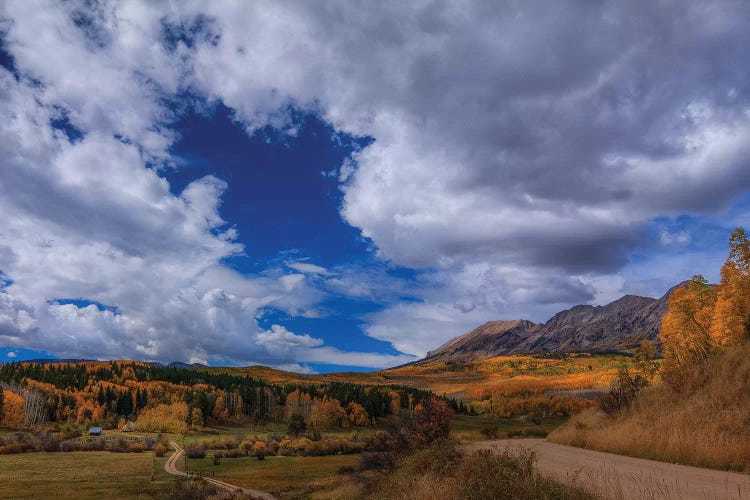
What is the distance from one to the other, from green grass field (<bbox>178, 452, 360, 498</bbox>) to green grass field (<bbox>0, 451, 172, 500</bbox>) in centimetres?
712

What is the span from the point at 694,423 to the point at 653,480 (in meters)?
10.5

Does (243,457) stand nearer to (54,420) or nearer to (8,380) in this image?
(54,420)

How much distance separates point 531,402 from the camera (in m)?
175

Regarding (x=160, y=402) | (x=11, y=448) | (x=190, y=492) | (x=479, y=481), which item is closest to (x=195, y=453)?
(x=11, y=448)

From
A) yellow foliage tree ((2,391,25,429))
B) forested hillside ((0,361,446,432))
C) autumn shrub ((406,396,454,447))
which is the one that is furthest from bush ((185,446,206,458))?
yellow foliage tree ((2,391,25,429))

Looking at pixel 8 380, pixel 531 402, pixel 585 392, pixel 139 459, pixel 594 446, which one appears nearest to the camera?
pixel 594 446

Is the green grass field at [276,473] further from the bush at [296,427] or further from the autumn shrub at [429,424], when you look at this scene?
the bush at [296,427]

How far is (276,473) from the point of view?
62844 millimetres

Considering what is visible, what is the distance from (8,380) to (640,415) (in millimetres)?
200196

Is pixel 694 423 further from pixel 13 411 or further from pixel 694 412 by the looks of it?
pixel 13 411

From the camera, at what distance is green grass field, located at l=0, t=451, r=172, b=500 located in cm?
4931

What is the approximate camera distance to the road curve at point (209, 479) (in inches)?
1758

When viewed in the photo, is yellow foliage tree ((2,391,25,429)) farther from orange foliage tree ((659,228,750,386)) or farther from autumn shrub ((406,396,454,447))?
orange foliage tree ((659,228,750,386))

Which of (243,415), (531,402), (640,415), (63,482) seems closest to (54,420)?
(243,415)
